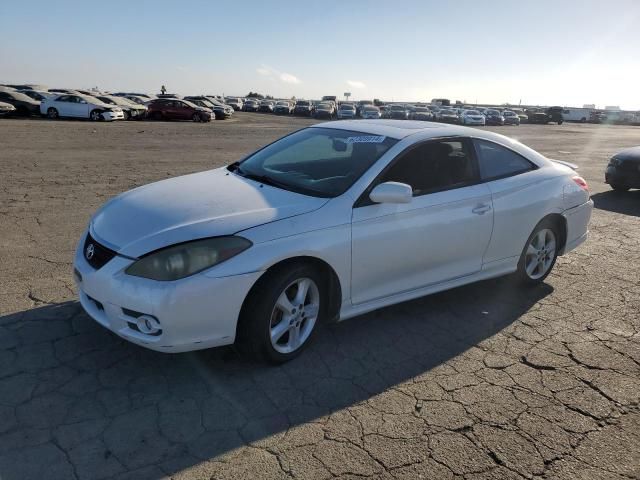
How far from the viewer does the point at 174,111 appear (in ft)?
109

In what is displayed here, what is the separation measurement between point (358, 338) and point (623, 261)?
3.86 m

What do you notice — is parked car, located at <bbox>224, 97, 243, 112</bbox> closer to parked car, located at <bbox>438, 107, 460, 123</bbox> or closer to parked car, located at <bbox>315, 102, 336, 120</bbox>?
parked car, located at <bbox>315, 102, 336, 120</bbox>

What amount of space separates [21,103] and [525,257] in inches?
1240

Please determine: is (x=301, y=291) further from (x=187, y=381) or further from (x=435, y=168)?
(x=435, y=168)

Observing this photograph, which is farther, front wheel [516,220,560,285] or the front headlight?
front wheel [516,220,560,285]

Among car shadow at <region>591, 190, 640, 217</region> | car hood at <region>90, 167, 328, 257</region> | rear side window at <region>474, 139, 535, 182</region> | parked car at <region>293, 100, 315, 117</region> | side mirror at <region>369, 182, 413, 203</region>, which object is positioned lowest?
car shadow at <region>591, 190, 640, 217</region>

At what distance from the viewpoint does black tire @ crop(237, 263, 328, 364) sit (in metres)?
3.17

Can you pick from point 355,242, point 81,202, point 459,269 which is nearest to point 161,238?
point 355,242

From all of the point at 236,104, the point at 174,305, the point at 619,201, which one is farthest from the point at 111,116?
the point at 236,104

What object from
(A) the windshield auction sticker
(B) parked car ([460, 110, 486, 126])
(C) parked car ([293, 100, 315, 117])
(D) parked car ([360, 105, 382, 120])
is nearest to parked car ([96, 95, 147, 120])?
(D) parked car ([360, 105, 382, 120])

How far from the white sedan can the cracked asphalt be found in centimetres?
2612

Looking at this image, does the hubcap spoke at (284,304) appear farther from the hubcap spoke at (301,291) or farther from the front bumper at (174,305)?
the front bumper at (174,305)

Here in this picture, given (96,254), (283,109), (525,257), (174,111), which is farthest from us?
(283,109)

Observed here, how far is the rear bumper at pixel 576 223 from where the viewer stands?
5.12 m
